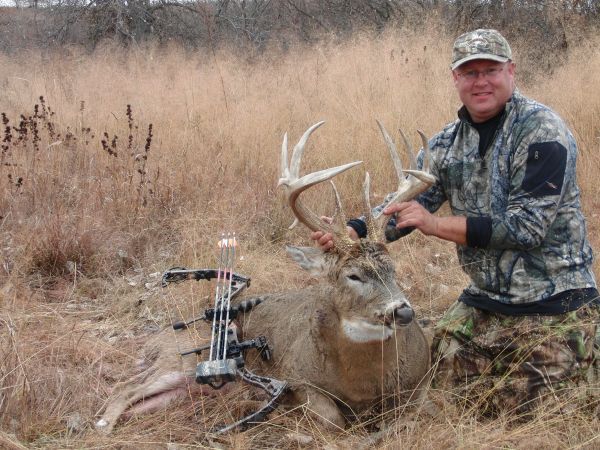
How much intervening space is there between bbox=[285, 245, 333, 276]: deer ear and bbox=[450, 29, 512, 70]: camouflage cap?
1.11m

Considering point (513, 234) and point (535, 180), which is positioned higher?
point (535, 180)

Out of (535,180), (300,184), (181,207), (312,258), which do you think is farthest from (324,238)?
(181,207)

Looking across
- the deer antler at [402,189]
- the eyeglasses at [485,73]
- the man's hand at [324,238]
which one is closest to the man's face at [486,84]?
the eyeglasses at [485,73]

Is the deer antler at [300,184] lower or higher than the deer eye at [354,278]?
higher

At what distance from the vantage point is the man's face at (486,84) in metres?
3.20

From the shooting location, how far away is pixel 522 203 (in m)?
3.01

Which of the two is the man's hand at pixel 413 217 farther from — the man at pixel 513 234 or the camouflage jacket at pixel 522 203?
the camouflage jacket at pixel 522 203

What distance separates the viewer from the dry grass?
301cm

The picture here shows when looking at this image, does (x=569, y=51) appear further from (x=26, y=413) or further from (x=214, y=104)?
(x=26, y=413)

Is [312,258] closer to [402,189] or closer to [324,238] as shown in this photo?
[324,238]

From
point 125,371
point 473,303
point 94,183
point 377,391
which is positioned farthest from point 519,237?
point 94,183

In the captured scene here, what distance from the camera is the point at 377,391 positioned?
127 inches

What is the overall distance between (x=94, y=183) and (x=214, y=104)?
107 inches

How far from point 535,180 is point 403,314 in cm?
85
